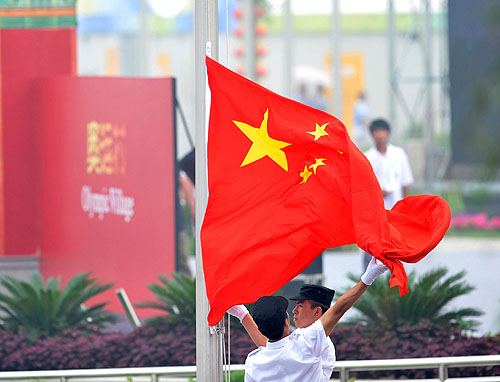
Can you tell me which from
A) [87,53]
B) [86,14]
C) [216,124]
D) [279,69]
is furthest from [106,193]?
[279,69]

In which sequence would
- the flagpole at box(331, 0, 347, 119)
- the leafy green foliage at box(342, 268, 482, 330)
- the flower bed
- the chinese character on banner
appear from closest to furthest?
the leafy green foliage at box(342, 268, 482, 330) < the chinese character on banner < the flower bed < the flagpole at box(331, 0, 347, 119)

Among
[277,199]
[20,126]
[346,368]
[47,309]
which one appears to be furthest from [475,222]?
[277,199]

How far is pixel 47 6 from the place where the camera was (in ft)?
36.0

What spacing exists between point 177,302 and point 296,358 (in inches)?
170

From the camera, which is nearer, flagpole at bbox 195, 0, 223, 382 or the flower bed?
flagpole at bbox 195, 0, 223, 382

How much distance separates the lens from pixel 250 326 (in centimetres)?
510

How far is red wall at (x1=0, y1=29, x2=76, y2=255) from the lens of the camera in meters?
10.8

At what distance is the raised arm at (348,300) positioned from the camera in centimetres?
462

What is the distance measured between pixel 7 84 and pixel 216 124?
573 cm

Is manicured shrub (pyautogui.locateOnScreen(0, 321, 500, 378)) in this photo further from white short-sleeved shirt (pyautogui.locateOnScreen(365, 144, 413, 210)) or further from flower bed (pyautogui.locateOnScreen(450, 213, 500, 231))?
flower bed (pyautogui.locateOnScreen(450, 213, 500, 231))

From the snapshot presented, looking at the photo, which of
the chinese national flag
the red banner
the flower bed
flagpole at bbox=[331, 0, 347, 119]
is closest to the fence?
the chinese national flag

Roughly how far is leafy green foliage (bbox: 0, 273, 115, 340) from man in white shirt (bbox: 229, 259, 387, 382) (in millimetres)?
4390

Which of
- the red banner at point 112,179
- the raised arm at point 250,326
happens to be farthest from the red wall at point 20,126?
the raised arm at point 250,326

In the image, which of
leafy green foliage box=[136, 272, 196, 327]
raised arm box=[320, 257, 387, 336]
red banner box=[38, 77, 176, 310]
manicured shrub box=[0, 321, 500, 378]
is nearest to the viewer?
raised arm box=[320, 257, 387, 336]
